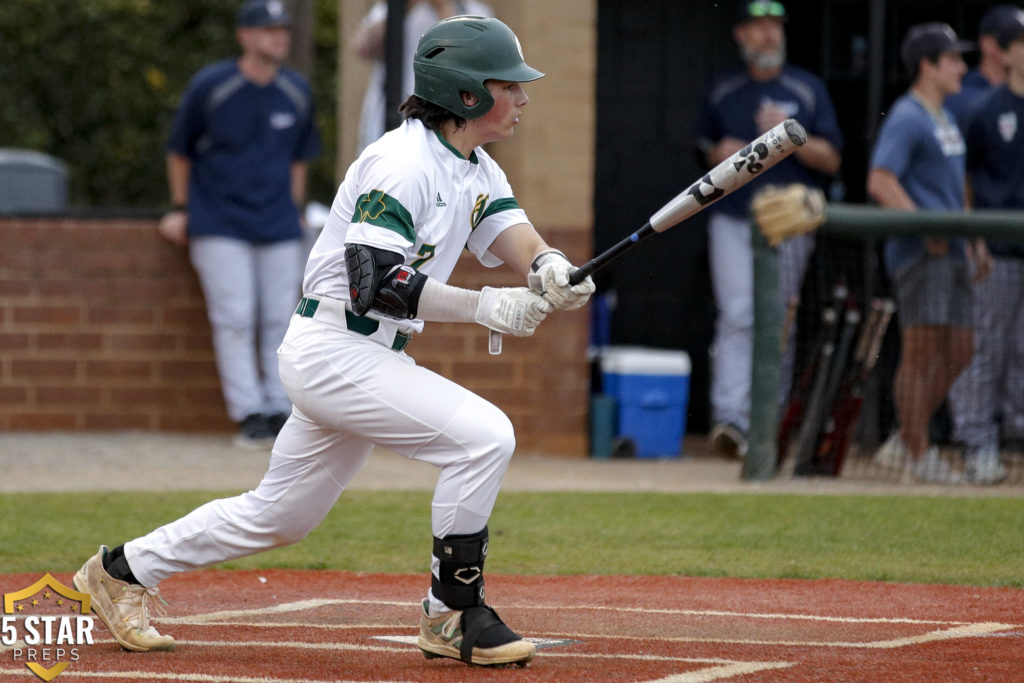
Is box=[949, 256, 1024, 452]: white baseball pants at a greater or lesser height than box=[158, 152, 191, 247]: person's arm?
lesser

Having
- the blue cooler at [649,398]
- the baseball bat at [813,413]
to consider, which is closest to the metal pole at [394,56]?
the blue cooler at [649,398]

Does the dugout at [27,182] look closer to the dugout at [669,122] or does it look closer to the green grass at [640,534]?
the dugout at [669,122]

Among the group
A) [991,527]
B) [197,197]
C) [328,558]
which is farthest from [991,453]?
[197,197]

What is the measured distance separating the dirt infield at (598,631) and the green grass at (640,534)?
29 cm

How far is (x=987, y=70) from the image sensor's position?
1027 cm

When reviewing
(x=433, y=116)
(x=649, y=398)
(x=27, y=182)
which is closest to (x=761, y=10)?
(x=649, y=398)

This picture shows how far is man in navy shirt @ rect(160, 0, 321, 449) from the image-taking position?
9.89 m

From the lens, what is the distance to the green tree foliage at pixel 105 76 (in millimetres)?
29531

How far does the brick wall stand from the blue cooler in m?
0.24

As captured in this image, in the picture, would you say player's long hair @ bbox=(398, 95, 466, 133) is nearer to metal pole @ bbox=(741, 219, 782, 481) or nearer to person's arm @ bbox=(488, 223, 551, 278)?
person's arm @ bbox=(488, 223, 551, 278)

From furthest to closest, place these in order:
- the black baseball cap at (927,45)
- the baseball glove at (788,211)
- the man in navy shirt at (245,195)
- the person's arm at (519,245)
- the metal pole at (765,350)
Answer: the man in navy shirt at (245,195), the black baseball cap at (927,45), the metal pole at (765,350), the baseball glove at (788,211), the person's arm at (519,245)

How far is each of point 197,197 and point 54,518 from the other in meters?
2.94

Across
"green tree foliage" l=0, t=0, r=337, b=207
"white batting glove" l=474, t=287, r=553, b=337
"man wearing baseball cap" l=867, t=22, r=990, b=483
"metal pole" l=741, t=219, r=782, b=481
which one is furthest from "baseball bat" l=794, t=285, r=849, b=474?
"green tree foliage" l=0, t=0, r=337, b=207

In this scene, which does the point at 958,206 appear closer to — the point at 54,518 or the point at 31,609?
the point at 54,518
